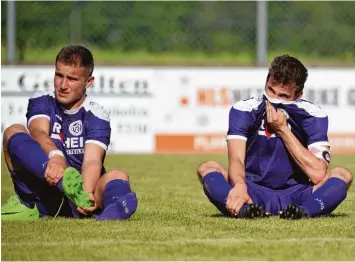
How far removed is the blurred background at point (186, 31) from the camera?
56.1ft

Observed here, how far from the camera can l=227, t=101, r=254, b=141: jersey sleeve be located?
748 centimetres

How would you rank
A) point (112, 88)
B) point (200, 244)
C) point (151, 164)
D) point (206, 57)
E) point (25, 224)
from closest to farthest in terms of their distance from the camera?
point (200, 244)
point (25, 224)
point (151, 164)
point (112, 88)
point (206, 57)

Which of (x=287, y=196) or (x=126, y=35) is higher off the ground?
(x=126, y=35)

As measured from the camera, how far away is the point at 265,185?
302 inches

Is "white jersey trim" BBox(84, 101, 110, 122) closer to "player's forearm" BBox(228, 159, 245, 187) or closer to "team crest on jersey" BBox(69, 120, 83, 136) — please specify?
"team crest on jersey" BBox(69, 120, 83, 136)

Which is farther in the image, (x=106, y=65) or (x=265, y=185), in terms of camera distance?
(x=106, y=65)

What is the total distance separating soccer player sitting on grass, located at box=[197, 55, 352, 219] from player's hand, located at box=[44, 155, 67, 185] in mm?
1065

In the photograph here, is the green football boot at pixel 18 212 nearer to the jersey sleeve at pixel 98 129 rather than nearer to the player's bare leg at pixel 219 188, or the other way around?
the jersey sleeve at pixel 98 129

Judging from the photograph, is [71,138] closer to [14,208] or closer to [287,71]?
[14,208]

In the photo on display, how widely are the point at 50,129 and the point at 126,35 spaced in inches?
399

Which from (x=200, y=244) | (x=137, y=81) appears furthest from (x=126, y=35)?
(x=200, y=244)

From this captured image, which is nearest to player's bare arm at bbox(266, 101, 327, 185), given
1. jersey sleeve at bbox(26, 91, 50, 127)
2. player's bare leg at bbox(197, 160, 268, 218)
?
player's bare leg at bbox(197, 160, 268, 218)

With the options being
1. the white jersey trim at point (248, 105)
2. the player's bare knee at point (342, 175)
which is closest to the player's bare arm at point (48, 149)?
the white jersey trim at point (248, 105)

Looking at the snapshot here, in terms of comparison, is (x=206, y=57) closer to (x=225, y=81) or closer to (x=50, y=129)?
(x=225, y=81)
